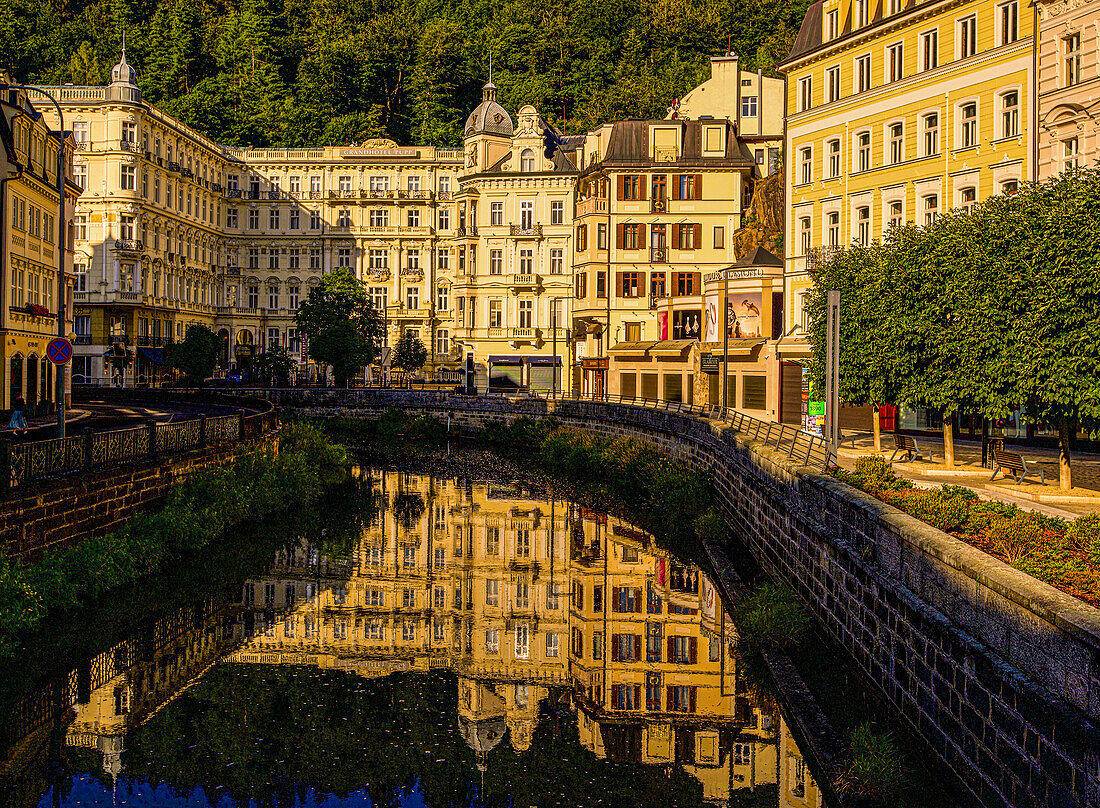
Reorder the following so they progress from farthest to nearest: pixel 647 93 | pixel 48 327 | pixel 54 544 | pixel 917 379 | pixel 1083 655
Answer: pixel 647 93 < pixel 48 327 < pixel 917 379 < pixel 54 544 < pixel 1083 655

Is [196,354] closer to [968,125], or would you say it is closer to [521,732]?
[968,125]

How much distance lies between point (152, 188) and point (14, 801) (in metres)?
76.5

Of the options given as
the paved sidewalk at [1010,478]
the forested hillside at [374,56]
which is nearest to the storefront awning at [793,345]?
the paved sidewalk at [1010,478]

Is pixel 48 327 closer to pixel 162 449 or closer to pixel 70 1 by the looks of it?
pixel 162 449

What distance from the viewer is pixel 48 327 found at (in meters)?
46.7

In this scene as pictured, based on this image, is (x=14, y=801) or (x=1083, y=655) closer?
(x=1083, y=655)

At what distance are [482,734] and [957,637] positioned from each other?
286 inches

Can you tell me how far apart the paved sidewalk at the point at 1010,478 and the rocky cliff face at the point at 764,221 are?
24962 millimetres

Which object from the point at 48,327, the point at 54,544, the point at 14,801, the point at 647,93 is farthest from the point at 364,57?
the point at 14,801

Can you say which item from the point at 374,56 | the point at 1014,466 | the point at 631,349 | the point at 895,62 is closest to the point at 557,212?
the point at 631,349

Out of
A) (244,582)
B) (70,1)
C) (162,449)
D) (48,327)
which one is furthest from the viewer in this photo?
(70,1)

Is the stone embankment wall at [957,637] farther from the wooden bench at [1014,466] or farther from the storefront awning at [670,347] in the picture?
the storefront awning at [670,347]

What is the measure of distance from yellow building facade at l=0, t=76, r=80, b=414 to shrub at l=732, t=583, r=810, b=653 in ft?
85.2

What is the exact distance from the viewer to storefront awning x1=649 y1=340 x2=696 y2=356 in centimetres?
6269
